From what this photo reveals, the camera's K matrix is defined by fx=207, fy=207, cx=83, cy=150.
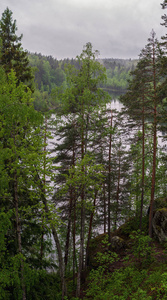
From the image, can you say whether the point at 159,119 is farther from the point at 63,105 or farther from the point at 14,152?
the point at 14,152

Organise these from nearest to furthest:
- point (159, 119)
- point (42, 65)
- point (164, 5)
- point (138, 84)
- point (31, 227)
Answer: point (31, 227), point (164, 5), point (159, 119), point (138, 84), point (42, 65)

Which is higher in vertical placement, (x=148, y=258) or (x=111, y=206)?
(x=111, y=206)

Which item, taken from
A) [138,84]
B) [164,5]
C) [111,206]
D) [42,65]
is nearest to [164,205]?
[111,206]

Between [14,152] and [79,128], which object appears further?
[79,128]

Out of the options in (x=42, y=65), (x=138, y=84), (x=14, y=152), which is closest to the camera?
(x=14, y=152)

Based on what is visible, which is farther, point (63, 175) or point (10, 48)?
point (10, 48)

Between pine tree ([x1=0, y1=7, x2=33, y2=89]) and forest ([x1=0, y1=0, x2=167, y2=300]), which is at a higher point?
pine tree ([x1=0, y1=7, x2=33, y2=89])

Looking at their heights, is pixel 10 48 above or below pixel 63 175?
above

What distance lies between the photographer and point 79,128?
12.5 meters

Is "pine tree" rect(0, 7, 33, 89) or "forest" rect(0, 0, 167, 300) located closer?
"forest" rect(0, 0, 167, 300)

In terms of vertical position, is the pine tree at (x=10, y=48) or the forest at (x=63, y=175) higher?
the pine tree at (x=10, y=48)

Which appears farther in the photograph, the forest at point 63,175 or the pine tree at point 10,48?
the pine tree at point 10,48

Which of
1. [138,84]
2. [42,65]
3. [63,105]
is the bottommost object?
[63,105]

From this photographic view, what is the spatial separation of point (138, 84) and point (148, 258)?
36.2 ft
